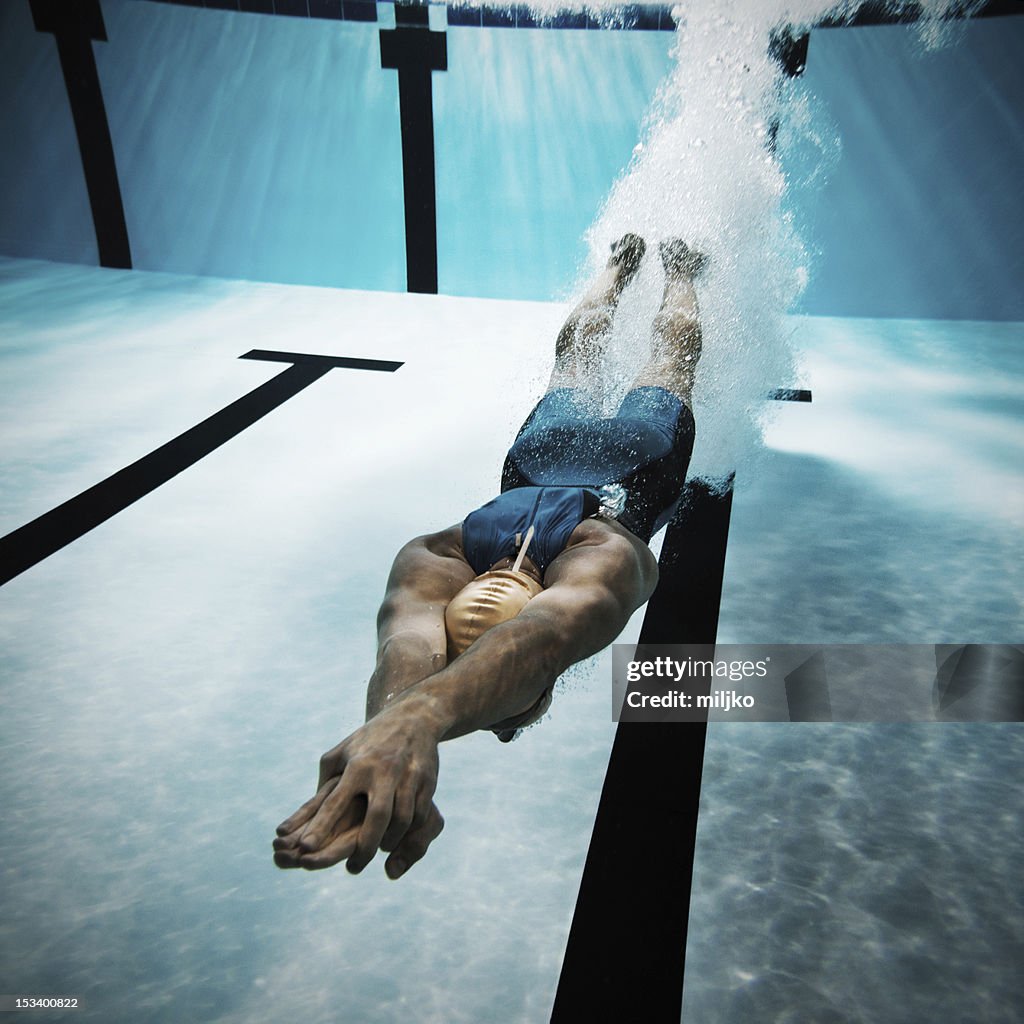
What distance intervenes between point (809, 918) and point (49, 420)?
3118 mm

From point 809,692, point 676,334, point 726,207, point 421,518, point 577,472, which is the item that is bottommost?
point 809,692

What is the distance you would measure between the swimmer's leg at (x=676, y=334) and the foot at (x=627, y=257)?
4.4 inches

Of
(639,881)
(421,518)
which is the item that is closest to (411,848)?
(639,881)

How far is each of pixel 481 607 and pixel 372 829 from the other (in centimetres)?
58

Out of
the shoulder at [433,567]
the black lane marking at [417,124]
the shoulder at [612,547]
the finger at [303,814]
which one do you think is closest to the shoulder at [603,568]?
the shoulder at [612,547]

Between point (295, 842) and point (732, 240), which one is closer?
point (295, 842)

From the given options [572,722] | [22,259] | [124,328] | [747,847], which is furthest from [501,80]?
[747,847]

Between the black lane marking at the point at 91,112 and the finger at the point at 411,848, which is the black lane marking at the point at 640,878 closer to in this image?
the finger at the point at 411,848

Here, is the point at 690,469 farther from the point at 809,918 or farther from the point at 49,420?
the point at 49,420

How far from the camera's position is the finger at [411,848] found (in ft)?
3.59

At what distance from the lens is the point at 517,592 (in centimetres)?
162

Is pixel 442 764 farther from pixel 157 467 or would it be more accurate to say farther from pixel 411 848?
Result: pixel 157 467

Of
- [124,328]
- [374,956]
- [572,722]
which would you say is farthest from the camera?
[124,328]

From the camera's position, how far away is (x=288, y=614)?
2.16 metres
